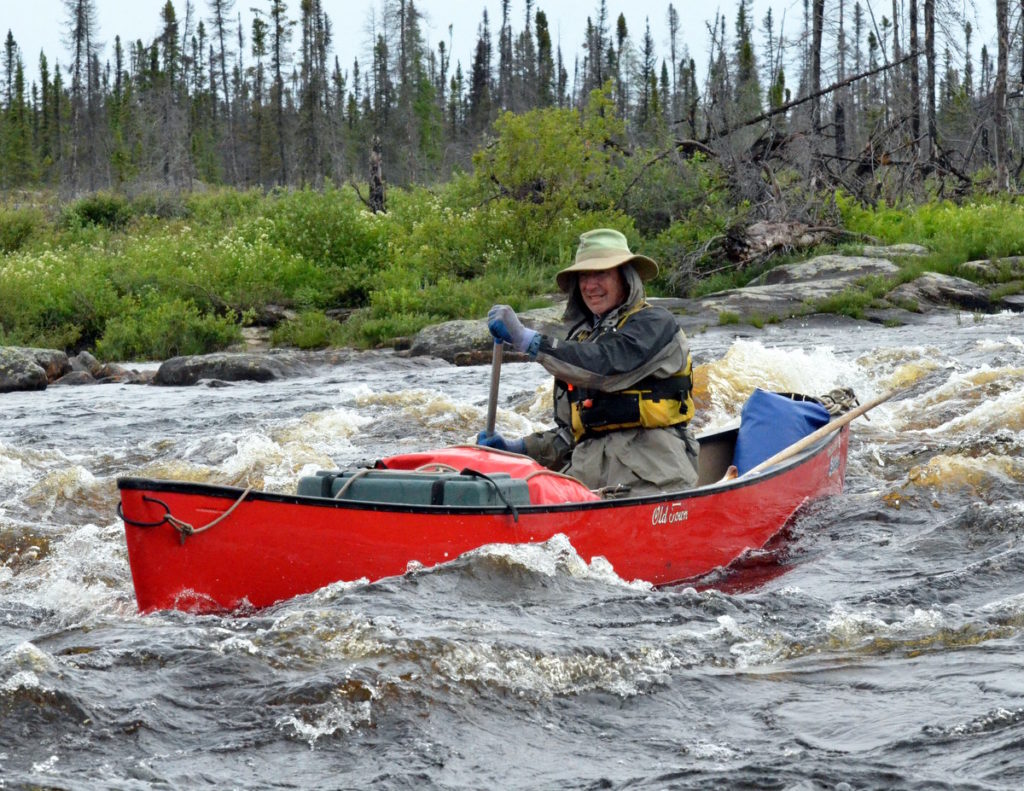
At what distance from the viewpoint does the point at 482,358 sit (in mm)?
14812

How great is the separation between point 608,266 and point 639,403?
2.06 ft

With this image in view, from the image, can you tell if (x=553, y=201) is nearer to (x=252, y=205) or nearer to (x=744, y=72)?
(x=252, y=205)

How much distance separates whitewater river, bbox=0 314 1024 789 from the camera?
3152mm

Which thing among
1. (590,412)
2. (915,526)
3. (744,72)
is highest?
(744,72)

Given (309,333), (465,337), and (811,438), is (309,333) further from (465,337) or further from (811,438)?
(811,438)

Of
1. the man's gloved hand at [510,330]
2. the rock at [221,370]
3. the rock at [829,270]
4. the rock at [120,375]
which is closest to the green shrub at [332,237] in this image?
the rock at [120,375]

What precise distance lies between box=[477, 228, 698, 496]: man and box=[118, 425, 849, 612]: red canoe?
0.35 m

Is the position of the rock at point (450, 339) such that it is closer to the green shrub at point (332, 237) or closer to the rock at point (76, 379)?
the rock at point (76, 379)

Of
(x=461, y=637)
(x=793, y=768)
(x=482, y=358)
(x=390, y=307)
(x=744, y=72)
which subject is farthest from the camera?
(x=744, y=72)

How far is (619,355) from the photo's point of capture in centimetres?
536

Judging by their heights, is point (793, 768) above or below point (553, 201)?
below

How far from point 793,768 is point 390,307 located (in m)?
15.4

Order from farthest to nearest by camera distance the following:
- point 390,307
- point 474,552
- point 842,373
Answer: point 390,307, point 842,373, point 474,552

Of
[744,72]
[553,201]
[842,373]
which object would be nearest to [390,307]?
[553,201]
